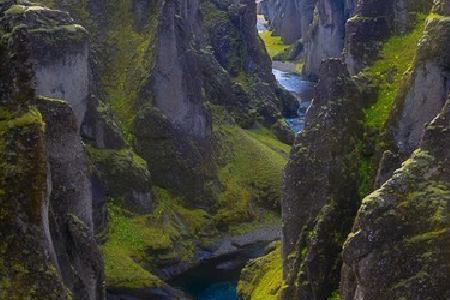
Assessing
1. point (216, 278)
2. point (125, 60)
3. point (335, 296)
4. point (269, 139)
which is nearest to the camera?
point (335, 296)

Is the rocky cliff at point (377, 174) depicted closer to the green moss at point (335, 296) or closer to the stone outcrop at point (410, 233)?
the stone outcrop at point (410, 233)

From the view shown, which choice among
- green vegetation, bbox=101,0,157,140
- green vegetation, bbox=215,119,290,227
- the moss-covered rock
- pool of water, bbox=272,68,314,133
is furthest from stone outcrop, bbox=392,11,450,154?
pool of water, bbox=272,68,314,133

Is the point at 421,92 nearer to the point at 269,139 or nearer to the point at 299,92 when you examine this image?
the point at 269,139

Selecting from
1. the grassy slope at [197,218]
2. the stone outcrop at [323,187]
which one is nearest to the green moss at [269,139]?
the grassy slope at [197,218]

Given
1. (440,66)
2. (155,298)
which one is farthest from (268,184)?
(440,66)

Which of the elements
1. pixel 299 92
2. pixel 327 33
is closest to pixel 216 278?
pixel 299 92

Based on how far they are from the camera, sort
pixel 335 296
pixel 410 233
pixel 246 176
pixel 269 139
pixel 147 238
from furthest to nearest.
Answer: pixel 269 139 < pixel 246 176 < pixel 147 238 < pixel 335 296 < pixel 410 233

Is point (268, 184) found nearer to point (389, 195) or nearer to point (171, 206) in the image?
point (171, 206)
